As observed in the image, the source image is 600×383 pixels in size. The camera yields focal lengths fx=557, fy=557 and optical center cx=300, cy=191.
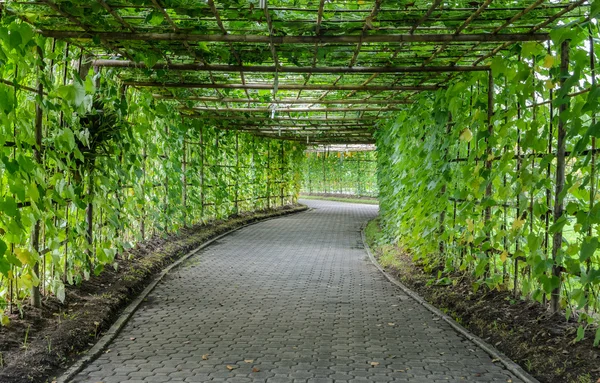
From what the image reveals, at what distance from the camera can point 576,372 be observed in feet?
12.3

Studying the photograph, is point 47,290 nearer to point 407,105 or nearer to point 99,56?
point 99,56

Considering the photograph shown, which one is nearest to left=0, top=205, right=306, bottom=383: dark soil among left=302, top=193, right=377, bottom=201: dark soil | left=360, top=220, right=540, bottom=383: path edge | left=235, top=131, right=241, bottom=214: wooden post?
left=360, top=220, right=540, bottom=383: path edge

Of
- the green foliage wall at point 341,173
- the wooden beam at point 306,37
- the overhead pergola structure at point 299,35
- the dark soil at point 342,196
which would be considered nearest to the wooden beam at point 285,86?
the overhead pergola structure at point 299,35

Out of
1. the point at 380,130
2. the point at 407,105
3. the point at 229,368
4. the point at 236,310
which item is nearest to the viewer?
the point at 229,368

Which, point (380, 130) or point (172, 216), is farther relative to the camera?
point (380, 130)

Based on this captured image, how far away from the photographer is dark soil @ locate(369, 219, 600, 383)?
3871 millimetres

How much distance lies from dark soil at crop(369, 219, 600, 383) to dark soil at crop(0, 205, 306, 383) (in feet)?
11.5

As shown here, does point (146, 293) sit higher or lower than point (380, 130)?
lower

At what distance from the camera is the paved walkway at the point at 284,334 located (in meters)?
4.16

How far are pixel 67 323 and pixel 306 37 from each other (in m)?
3.38

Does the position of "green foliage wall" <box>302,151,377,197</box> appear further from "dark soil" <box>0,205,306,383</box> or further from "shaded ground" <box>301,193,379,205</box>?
"dark soil" <box>0,205,306,383</box>

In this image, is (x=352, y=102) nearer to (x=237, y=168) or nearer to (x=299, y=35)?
(x=299, y=35)

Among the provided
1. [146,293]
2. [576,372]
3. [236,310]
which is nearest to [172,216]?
[146,293]

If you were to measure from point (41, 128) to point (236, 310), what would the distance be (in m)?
2.74
